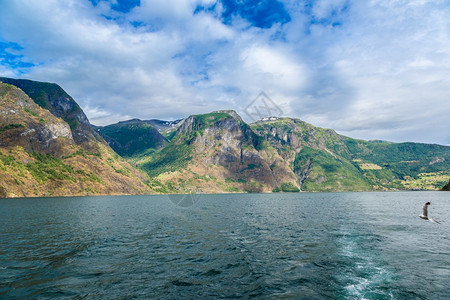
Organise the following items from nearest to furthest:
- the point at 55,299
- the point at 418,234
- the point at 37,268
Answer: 1. the point at 55,299
2. the point at 37,268
3. the point at 418,234

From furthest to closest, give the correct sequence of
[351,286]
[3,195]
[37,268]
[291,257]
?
[3,195] < [291,257] < [37,268] < [351,286]

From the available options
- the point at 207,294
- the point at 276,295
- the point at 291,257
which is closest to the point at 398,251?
the point at 291,257

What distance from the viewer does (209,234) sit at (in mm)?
46594

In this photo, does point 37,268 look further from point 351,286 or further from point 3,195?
A: point 3,195

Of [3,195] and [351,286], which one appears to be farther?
[3,195]

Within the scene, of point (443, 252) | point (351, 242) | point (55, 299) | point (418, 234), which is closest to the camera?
point (55, 299)

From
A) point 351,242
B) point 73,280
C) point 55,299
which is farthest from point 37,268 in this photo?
point 351,242

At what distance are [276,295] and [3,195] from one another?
22272cm

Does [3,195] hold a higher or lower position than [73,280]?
lower

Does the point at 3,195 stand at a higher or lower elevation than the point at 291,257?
lower

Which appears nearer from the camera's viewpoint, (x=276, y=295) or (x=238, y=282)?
(x=276, y=295)

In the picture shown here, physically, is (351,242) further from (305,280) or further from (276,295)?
(276,295)

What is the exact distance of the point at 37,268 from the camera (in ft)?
83.7

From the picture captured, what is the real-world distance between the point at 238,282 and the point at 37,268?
21314mm
